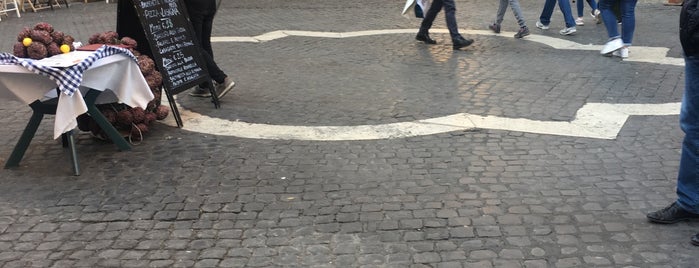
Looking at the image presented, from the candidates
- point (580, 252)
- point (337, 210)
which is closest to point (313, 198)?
point (337, 210)

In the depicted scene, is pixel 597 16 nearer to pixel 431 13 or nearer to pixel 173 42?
pixel 431 13

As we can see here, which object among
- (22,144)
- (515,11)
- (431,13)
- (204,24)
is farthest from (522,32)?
(22,144)

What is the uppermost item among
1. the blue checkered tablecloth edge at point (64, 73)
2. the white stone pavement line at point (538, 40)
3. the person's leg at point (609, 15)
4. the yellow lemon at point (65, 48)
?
the yellow lemon at point (65, 48)

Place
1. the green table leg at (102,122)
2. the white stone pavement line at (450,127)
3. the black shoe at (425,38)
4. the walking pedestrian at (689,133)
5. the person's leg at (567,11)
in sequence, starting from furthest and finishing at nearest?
the person's leg at (567,11)
the black shoe at (425,38)
the white stone pavement line at (450,127)
the green table leg at (102,122)
the walking pedestrian at (689,133)

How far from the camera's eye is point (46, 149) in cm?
507

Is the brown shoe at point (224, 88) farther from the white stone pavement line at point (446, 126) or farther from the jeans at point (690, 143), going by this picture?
the jeans at point (690, 143)

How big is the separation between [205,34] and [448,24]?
12.2 ft

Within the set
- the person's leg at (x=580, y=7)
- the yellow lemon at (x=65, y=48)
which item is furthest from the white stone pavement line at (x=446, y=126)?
the person's leg at (x=580, y=7)

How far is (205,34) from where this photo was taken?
641cm

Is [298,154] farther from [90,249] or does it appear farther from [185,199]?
[90,249]

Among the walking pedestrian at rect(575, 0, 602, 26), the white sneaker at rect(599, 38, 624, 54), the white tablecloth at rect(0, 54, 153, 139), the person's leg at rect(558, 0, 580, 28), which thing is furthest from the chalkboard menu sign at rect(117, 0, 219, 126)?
the walking pedestrian at rect(575, 0, 602, 26)

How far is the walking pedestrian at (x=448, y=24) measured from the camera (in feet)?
27.9

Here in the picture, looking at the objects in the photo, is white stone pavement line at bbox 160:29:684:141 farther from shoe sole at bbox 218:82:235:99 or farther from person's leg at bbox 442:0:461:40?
person's leg at bbox 442:0:461:40

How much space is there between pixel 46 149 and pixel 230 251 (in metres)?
2.60
